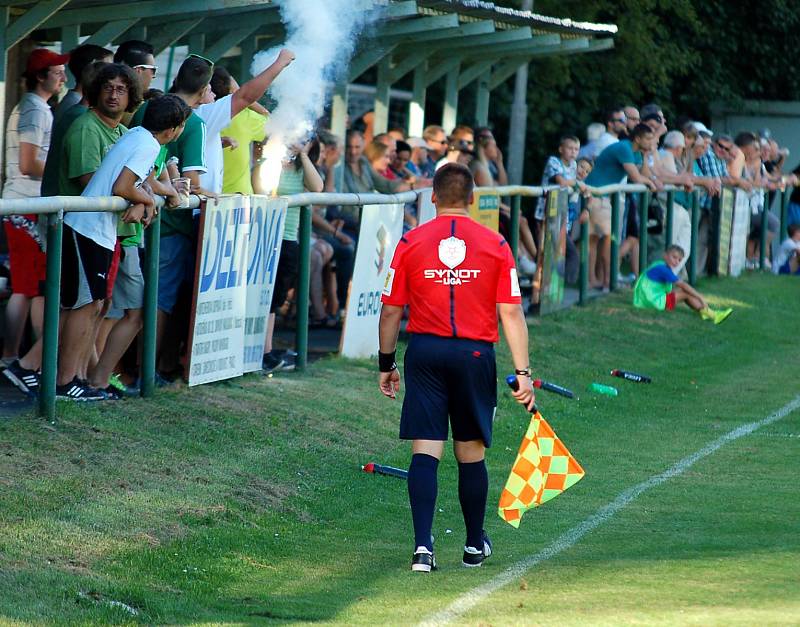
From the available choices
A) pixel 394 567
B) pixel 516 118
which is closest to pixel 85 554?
pixel 394 567

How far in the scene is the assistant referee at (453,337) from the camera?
23.2ft

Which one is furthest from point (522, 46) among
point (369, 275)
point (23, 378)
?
point (23, 378)

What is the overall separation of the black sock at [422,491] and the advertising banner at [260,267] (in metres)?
3.63

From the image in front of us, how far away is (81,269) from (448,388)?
256cm

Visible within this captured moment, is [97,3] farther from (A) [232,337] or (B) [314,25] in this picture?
(A) [232,337]

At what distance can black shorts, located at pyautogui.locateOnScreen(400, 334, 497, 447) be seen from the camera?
7082 millimetres

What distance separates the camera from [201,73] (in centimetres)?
993

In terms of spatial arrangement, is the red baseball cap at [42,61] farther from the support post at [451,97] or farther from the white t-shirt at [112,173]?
the support post at [451,97]

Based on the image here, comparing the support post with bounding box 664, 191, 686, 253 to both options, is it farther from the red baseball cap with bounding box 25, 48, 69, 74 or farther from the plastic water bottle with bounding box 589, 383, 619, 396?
the red baseball cap with bounding box 25, 48, 69, 74

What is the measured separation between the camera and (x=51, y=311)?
27.1 ft

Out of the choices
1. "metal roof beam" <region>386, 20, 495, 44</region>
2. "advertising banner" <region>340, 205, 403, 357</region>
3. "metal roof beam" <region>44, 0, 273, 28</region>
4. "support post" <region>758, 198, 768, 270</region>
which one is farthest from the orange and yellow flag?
"support post" <region>758, 198, 768, 270</region>

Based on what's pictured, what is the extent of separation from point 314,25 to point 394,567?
690 cm

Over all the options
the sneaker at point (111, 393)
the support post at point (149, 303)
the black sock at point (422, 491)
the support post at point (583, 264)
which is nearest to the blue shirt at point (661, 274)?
the support post at point (583, 264)

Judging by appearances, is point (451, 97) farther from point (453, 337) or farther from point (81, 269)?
point (453, 337)
